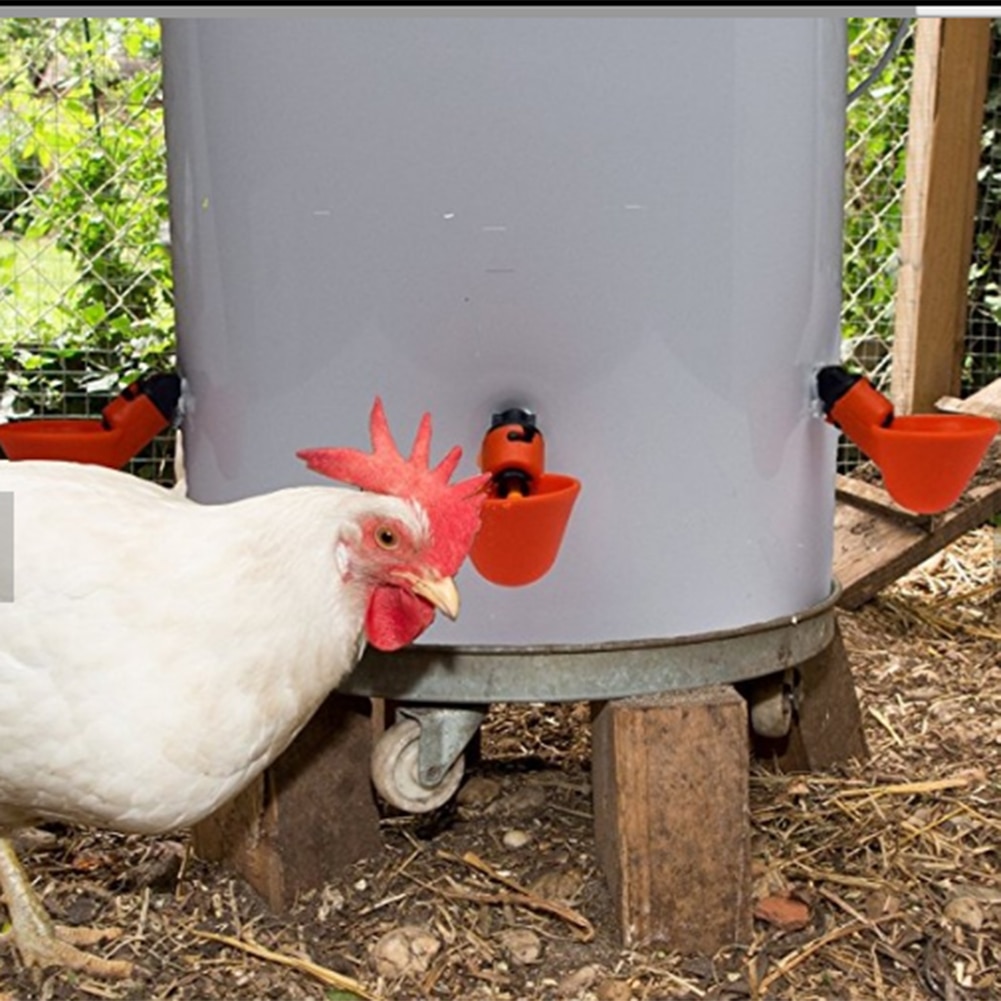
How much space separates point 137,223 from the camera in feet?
9.71

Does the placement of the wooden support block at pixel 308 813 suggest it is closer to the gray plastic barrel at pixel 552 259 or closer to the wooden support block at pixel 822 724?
the gray plastic barrel at pixel 552 259

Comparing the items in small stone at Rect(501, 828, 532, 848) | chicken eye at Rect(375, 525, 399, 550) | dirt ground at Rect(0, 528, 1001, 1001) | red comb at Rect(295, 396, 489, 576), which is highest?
red comb at Rect(295, 396, 489, 576)

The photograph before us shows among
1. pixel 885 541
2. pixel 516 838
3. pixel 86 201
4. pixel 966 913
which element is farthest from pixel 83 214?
pixel 966 913

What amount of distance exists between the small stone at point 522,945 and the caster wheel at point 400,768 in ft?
0.51

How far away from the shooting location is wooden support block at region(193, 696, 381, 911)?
1.57 m

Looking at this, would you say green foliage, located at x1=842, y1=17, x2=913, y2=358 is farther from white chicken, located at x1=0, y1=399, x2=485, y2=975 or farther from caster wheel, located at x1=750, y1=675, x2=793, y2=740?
white chicken, located at x1=0, y1=399, x2=485, y2=975

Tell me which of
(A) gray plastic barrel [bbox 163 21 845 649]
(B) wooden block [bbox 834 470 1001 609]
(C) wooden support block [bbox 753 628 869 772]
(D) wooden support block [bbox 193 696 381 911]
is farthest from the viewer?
(B) wooden block [bbox 834 470 1001 609]

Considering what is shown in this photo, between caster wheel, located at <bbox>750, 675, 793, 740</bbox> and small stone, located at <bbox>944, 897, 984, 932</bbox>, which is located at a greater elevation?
caster wheel, located at <bbox>750, 675, 793, 740</bbox>

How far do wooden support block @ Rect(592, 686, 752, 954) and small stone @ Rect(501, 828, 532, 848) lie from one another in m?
0.21

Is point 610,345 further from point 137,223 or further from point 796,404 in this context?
point 137,223

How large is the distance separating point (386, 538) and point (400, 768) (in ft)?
1.25

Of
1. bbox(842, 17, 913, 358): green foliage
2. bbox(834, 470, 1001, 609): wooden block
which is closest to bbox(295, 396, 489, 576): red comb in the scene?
bbox(834, 470, 1001, 609): wooden block

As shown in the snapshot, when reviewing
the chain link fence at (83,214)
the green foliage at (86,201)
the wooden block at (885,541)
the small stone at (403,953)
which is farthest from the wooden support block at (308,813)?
the green foliage at (86,201)

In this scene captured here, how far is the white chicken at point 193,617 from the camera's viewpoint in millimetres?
1200
